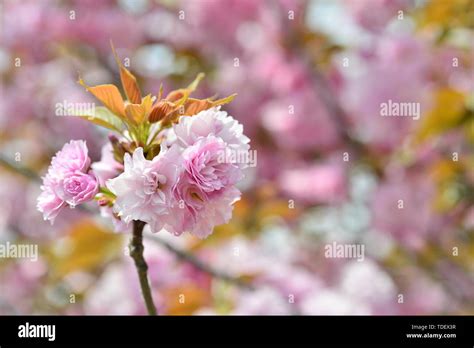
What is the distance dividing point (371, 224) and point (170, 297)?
90 centimetres

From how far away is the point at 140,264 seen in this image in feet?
2.08

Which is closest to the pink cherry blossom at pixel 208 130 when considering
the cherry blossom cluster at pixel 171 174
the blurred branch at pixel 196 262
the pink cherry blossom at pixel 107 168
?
the cherry blossom cluster at pixel 171 174

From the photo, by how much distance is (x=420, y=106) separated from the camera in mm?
2186

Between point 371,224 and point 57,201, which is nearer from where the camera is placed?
point 57,201

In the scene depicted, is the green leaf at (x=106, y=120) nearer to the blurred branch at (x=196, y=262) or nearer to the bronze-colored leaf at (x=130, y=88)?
the bronze-colored leaf at (x=130, y=88)

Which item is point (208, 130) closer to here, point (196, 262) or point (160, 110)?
point (160, 110)

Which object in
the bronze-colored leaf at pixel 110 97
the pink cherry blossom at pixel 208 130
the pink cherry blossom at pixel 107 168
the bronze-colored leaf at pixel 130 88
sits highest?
the bronze-colored leaf at pixel 130 88

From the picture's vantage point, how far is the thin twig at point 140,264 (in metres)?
0.63

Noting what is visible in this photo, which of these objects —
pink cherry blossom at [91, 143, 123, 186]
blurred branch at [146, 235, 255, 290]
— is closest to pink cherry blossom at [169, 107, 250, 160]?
pink cherry blossom at [91, 143, 123, 186]

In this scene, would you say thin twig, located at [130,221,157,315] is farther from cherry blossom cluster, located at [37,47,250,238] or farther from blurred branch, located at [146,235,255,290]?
blurred branch, located at [146,235,255,290]

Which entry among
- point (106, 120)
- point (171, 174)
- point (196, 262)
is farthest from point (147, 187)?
point (196, 262)

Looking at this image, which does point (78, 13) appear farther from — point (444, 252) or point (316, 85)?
point (444, 252)
